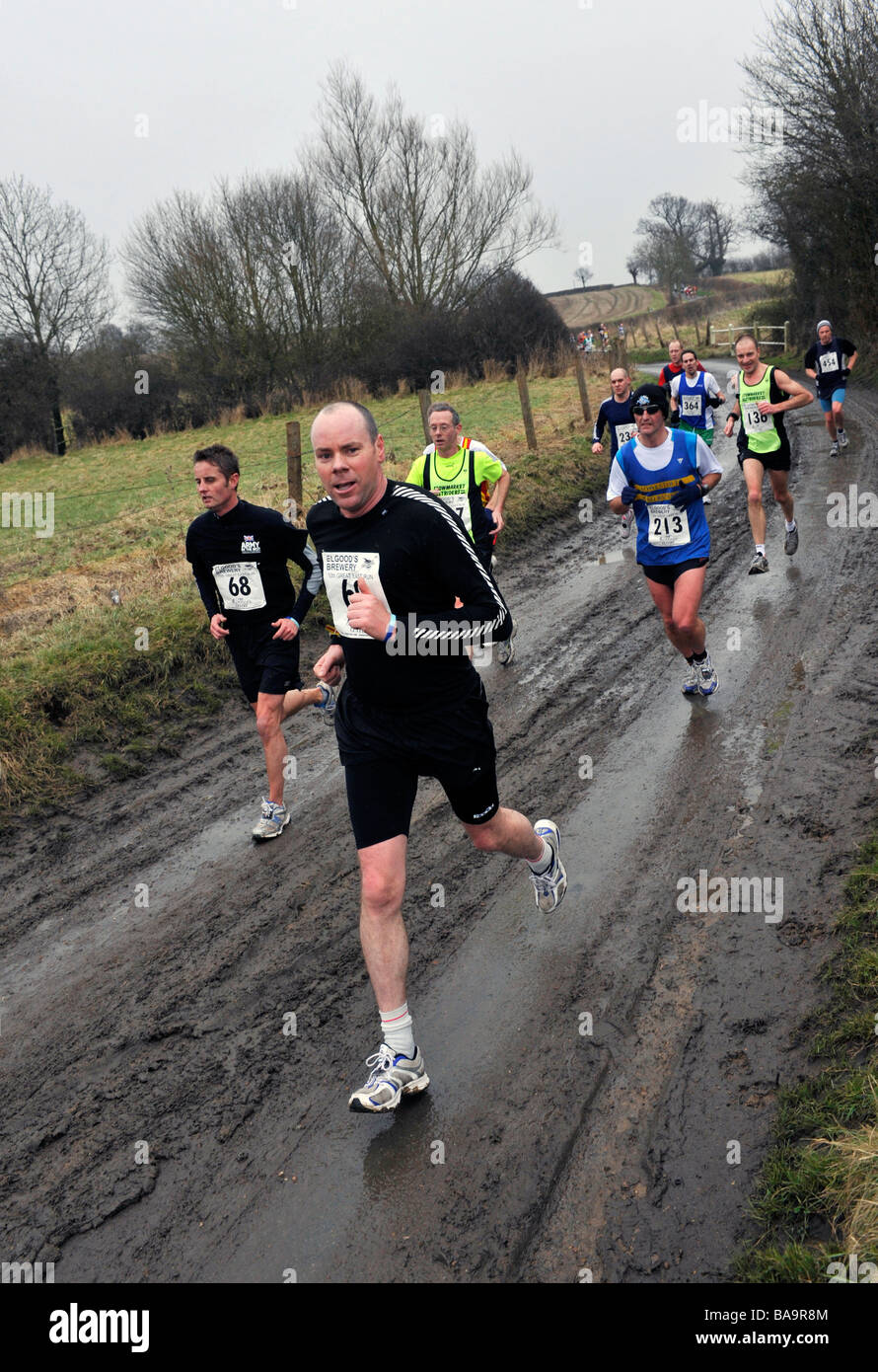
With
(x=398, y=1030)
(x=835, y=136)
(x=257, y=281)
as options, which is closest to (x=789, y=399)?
(x=398, y=1030)

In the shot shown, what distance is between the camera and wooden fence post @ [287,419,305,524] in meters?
11.6

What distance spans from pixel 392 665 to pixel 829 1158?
214 centimetres

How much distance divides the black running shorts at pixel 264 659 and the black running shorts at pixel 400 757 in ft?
7.07

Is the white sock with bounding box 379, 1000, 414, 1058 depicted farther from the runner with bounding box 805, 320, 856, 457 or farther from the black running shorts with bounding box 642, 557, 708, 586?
the runner with bounding box 805, 320, 856, 457

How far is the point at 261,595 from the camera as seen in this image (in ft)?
19.2

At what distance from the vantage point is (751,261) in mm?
99062

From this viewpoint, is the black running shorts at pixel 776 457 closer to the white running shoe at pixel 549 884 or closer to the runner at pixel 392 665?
the white running shoe at pixel 549 884

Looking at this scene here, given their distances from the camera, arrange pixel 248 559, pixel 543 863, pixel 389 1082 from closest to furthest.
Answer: pixel 389 1082
pixel 543 863
pixel 248 559

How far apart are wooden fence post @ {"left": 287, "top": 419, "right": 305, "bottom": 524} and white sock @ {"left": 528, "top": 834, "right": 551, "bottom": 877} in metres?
8.14

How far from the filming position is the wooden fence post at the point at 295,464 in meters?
11.6

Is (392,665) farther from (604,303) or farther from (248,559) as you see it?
(604,303)

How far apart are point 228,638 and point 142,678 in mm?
2583
